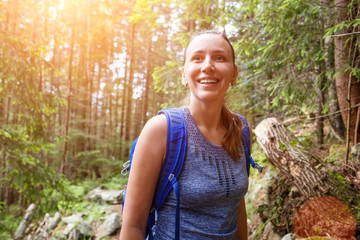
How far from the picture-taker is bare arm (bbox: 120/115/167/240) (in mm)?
1295

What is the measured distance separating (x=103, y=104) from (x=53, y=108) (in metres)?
16.1

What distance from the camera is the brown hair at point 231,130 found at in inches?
61.2

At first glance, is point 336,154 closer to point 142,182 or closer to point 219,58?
point 219,58

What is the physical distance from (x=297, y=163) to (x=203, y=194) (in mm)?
2974

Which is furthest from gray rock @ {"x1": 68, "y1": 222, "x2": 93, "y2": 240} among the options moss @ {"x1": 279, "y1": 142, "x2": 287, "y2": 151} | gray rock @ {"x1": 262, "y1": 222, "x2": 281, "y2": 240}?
moss @ {"x1": 279, "y1": 142, "x2": 287, "y2": 151}

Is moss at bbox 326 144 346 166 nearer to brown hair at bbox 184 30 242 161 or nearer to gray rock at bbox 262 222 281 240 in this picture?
gray rock at bbox 262 222 281 240

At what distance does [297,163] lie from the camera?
374 cm

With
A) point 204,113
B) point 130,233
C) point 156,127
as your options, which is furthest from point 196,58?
point 130,233

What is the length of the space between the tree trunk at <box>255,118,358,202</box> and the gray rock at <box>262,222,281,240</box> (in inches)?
30.9

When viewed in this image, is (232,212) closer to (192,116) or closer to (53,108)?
(192,116)

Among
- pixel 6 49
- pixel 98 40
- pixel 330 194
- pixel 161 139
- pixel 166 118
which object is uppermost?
pixel 98 40

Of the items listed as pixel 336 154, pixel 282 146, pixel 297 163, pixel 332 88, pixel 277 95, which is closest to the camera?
pixel 297 163

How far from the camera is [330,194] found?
3.31 metres

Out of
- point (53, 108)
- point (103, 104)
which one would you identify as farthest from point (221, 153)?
point (103, 104)
